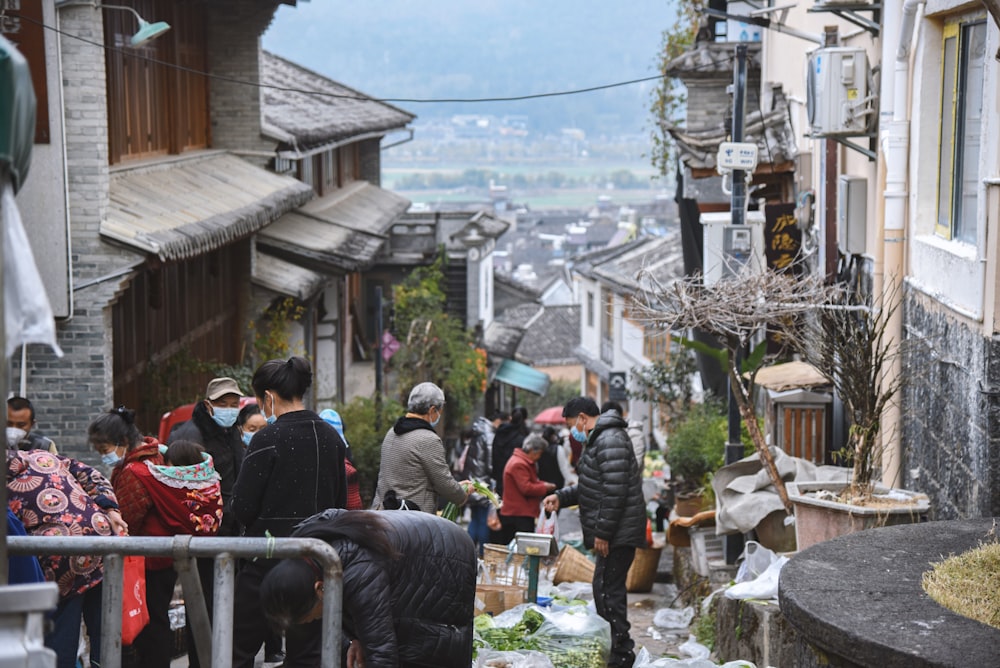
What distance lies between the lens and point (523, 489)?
11789mm

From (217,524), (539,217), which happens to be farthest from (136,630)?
(539,217)

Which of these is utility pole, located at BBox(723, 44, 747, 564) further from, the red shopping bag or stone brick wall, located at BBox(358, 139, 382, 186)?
stone brick wall, located at BBox(358, 139, 382, 186)

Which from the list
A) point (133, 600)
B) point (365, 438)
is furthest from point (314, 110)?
point (133, 600)

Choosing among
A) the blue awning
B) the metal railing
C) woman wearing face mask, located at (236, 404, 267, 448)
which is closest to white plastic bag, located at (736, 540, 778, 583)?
woman wearing face mask, located at (236, 404, 267, 448)

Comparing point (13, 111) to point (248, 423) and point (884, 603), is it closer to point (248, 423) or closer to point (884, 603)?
point (884, 603)

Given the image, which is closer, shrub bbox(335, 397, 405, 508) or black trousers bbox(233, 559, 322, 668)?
black trousers bbox(233, 559, 322, 668)

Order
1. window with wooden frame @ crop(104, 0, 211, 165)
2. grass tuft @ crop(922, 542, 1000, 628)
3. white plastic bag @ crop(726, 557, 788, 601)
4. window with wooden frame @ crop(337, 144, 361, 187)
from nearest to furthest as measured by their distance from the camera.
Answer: grass tuft @ crop(922, 542, 1000, 628), white plastic bag @ crop(726, 557, 788, 601), window with wooden frame @ crop(104, 0, 211, 165), window with wooden frame @ crop(337, 144, 361, 187)

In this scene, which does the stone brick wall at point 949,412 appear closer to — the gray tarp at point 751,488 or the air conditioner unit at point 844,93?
the gray tarp at point 751,488

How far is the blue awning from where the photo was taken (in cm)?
4106

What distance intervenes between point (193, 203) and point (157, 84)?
7.83 feet

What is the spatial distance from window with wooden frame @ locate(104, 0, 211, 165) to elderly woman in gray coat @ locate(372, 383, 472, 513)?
5.36 meters

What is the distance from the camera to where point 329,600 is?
4129mm

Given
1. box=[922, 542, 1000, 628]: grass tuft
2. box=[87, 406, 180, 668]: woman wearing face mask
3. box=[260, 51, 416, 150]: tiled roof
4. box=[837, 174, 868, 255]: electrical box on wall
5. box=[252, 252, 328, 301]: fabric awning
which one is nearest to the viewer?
box=[922, 542, 1000, 628]: grass tuft

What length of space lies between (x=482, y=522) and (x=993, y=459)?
7.28m
